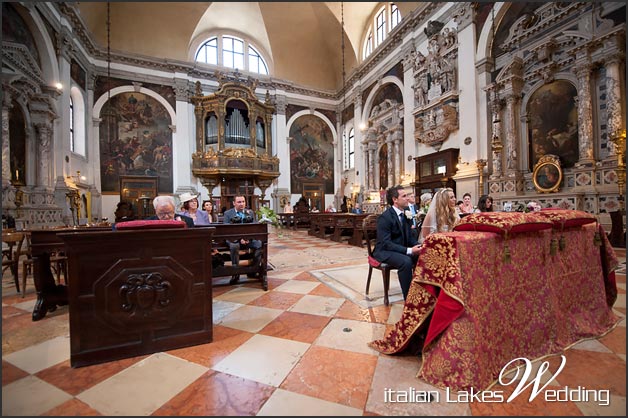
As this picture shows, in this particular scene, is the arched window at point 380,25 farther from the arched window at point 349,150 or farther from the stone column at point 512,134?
the stone column at point 512,134

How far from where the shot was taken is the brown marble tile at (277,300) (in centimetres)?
319

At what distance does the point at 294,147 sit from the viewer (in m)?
18.0

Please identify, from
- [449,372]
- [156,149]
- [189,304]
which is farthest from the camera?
[156,149]

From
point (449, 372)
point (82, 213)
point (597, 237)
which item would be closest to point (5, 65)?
point (82, 213)

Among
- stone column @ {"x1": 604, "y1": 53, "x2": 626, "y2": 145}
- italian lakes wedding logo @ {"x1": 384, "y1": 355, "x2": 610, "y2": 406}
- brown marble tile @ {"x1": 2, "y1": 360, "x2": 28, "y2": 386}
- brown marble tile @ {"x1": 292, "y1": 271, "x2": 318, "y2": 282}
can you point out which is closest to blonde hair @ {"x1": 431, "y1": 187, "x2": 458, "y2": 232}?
italian lakes wedding logo @ {"x1": 384, "y1": 355, "x2": 610, "y2": 406}

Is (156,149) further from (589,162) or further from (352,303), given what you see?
(589,162)

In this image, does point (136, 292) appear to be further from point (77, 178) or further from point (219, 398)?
point (77, 178)

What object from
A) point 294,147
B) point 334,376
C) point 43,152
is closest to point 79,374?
point 334,376

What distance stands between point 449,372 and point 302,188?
55.0ft

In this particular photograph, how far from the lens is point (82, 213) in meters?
11.3

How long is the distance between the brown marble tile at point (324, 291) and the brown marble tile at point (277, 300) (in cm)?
24

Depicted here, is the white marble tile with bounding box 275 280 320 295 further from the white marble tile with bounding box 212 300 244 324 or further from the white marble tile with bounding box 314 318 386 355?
the white marble tile with bounding box 314 318 386 355

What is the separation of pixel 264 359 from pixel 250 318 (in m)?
0.83

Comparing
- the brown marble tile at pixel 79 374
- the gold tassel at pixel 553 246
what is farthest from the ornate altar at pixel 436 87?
the brown marble tile at pixel 79 374
